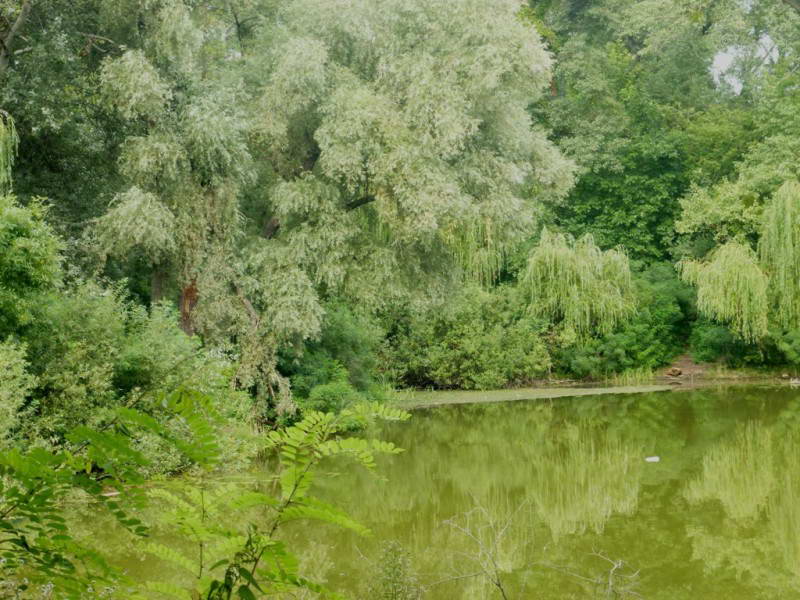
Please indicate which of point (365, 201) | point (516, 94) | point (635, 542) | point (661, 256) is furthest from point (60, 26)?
point (661, 256)

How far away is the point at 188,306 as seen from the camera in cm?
1284

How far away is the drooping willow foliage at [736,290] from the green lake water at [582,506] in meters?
3.58

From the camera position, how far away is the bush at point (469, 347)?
63.7 ft

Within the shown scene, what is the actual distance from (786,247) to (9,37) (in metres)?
15.5

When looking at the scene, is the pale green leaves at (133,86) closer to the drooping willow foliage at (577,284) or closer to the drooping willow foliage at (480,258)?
the drooping willow foliage at (480,258)

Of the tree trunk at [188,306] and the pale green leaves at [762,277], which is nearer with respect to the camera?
the tree trunk at [188,306]

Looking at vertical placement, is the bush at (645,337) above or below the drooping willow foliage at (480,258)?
below

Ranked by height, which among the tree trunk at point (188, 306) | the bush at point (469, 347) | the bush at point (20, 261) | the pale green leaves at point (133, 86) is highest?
the pale green leaves at point (133, 86)

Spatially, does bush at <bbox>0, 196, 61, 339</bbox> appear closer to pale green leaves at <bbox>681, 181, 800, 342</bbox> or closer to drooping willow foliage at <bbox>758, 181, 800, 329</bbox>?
pale green leaves at <bbox>681, 181, 800, 342</bbox>

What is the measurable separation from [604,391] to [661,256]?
6.69m

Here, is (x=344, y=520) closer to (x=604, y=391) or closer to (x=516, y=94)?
(x=516, y=94)

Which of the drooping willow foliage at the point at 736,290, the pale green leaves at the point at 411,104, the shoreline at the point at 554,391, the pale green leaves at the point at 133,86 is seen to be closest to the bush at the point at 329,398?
the pale green leaves at the point at 411,104

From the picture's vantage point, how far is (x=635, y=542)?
25.4ft

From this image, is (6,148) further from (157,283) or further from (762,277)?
→ (762,277)
